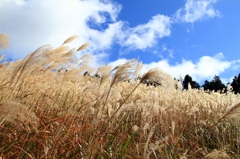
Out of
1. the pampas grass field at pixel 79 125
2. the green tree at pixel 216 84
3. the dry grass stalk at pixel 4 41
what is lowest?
the pampas grass field at pixel 79 125

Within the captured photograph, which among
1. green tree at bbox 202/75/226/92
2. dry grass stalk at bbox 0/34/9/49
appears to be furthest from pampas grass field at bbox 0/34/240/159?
green tree at bbox 202/75/226/92

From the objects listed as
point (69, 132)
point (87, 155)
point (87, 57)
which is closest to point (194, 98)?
point (87, 57)

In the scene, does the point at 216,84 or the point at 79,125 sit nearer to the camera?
the point at 79,125

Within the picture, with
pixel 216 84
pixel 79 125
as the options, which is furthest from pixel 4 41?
pixel 216 84

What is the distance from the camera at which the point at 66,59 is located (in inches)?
159

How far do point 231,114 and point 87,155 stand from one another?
1153 mm

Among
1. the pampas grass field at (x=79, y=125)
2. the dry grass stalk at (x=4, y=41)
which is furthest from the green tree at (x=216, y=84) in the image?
the dry grass stalk at (x=4, y=41)

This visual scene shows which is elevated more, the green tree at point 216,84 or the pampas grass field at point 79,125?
the green tree at point 216,84

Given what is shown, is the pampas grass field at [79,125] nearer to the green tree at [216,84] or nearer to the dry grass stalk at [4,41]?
the dry grass stalk at [4,41]

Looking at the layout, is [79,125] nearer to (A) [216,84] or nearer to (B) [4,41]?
(B) [4,41]

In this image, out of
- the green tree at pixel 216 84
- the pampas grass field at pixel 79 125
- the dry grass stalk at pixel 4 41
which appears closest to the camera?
the pampas grass field at pixel 79 125

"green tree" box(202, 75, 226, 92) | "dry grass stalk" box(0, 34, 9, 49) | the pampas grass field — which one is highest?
"green tree" box(202, 75, 226, 92)

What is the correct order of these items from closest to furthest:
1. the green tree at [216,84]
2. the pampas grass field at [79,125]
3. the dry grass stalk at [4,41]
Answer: the pampas grass field at [79,125] → the dry grass stalk at [4,41] → the green tree at [216,84]

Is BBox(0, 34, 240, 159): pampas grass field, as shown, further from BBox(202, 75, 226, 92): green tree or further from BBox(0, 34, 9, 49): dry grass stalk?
BBox(202, 75, 226, 92): green tree
